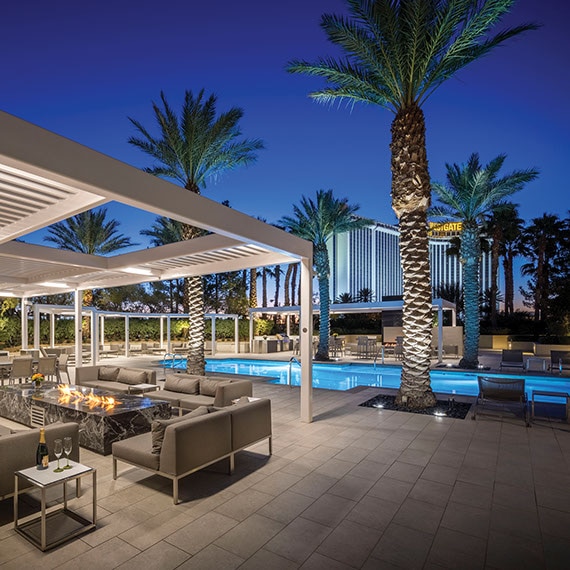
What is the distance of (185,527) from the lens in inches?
145

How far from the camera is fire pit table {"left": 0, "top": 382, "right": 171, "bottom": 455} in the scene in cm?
605

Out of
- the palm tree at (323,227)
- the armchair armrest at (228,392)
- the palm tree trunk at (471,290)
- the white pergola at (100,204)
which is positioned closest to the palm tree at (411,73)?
the white pergola at (100,204)

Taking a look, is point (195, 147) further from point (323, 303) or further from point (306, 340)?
point (323, 303)

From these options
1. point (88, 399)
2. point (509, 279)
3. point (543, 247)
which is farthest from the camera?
point (509, 279)

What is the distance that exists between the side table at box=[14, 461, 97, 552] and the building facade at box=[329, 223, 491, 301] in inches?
3370

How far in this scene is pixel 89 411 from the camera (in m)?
6.24

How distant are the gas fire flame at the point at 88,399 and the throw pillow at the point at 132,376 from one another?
1.50 m

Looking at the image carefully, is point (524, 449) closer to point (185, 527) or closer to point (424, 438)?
point (424, 438)

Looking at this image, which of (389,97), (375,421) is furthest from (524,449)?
(389,97)

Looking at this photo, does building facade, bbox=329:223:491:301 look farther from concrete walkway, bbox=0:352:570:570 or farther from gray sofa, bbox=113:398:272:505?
gray sofa, bbox=113:398:272:505

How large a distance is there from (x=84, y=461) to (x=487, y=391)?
731 cm

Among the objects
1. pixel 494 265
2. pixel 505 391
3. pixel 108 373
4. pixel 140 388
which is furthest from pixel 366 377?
pixel 494 265

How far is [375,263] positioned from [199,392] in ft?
328

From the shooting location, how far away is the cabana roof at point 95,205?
338cm
